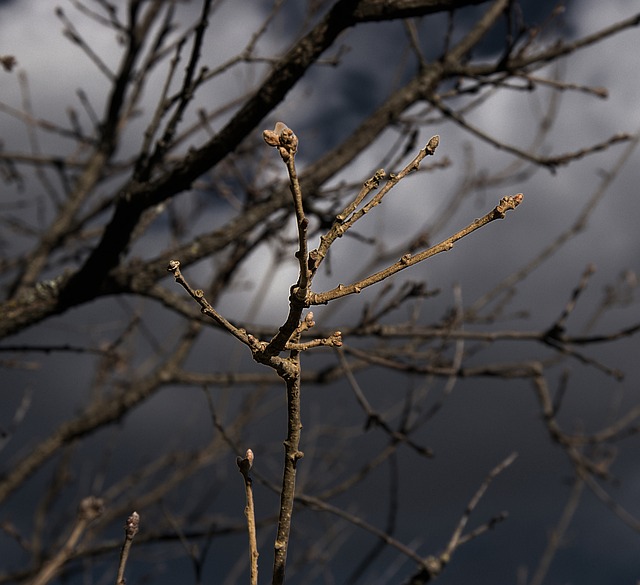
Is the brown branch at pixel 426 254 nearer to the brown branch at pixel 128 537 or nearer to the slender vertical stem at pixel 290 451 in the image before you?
the slender vertical stem at pixel 290 451

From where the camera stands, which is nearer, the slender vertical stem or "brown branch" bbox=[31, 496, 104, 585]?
"brown branch" bbox=[31, 496, 104, 585]

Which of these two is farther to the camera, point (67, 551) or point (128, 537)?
point (128, 537)

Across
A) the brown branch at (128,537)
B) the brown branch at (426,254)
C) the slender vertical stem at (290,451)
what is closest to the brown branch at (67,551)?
the brown branch at (128,537)

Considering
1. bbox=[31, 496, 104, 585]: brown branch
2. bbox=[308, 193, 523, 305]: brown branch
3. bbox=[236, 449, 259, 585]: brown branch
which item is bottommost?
bbox=[31, 496, 104, 585]: brown branch

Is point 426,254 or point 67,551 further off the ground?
point 426,254

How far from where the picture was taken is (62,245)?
4.21m

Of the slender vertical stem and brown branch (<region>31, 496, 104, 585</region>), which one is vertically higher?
the slender vertical stem

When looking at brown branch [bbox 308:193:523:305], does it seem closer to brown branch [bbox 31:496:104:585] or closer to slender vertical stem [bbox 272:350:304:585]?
slender vertical stem [bbox 272:350:304:585]

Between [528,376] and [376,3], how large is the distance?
65.0 inches

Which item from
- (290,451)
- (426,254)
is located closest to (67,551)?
(290,451)

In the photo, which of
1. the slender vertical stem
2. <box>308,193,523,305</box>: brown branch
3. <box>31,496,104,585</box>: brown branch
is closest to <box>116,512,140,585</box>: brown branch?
<box>31,496,104,585</box>: brown branch

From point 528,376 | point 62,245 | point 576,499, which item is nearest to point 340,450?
point 576,499

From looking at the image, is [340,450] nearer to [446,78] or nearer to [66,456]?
[66,456]

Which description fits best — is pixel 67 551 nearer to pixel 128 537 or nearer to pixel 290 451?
pixel 128 537
